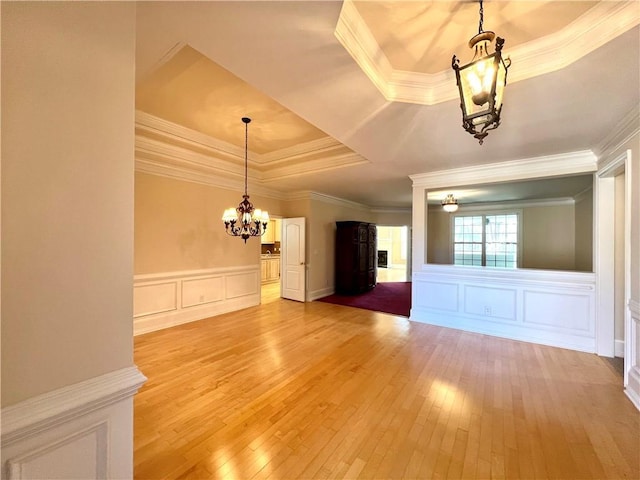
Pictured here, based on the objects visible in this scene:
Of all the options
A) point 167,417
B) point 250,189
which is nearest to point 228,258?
point 250,189

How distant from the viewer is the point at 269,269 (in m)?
8.78

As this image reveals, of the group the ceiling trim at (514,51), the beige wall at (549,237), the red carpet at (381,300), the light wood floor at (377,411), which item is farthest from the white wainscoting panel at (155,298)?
the beige wall at (549,237)

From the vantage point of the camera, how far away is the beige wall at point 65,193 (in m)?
0.84

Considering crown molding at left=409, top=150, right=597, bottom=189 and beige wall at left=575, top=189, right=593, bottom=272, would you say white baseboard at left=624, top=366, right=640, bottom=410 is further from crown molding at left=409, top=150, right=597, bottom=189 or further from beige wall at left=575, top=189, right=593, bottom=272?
beige wall at left=575, top=189, right=593, bottom=272

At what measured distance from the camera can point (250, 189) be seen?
225 inches

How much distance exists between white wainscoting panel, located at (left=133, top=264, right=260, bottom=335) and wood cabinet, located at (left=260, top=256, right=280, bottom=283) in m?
2.64

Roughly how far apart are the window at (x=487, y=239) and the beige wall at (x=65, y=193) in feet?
28.4

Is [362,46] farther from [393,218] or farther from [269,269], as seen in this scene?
[393,218]

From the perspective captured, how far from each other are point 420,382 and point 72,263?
299 cm

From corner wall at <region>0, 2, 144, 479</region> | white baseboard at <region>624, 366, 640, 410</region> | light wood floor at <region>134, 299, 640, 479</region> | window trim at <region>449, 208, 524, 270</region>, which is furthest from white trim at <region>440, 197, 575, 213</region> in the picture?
corner wall at <region>0, 2, 144, 479</region>

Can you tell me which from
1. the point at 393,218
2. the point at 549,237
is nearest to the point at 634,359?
the point at 549,237

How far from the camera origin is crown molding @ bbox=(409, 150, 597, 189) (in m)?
3.57

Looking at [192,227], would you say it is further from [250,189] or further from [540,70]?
[540,70]

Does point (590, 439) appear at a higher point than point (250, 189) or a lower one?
lower
